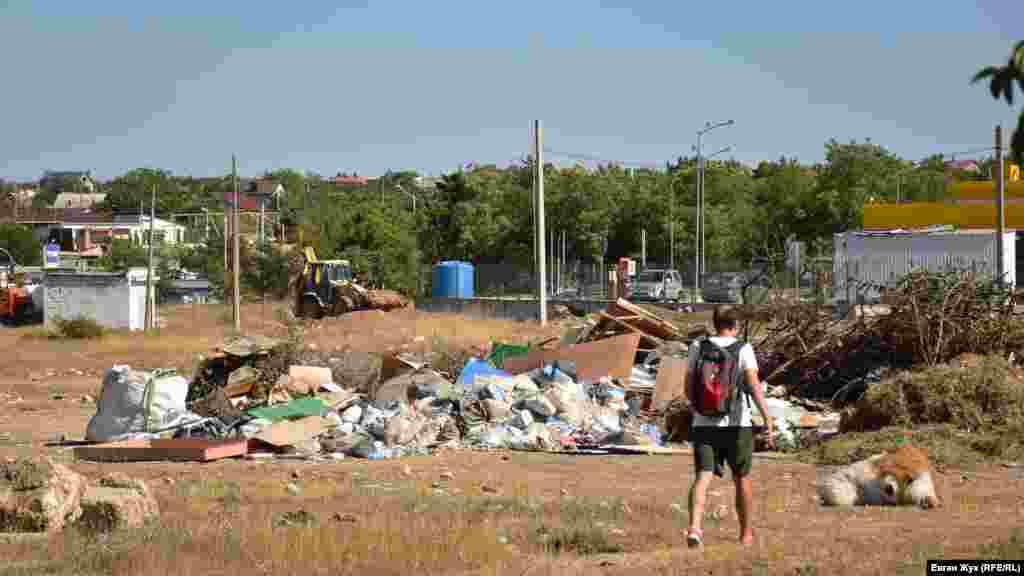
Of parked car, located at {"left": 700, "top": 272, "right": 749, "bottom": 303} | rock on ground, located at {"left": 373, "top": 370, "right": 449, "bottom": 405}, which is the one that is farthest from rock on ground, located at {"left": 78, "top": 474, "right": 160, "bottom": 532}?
parked car, located at {"left": 700, "top": 272, "right": 749, "bottom": 303}

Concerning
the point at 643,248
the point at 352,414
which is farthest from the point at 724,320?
the point at 643,248

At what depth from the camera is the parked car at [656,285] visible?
179 feet

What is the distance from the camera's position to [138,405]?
16.2m

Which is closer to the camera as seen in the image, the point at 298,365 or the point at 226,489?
the point at 226,489

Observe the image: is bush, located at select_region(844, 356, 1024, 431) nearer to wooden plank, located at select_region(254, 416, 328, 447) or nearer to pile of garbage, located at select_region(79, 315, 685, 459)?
pile of garbage, located at select_region(79, 315, 685, 459)

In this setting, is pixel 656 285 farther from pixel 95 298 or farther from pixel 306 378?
pixel 306 378

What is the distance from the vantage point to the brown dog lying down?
35.5ft

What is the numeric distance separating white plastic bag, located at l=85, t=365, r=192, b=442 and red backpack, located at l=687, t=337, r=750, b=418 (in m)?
A: 9.23

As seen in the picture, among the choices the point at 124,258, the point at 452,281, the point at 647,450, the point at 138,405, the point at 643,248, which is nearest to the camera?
the point at 647,450

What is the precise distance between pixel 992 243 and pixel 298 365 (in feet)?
89.2

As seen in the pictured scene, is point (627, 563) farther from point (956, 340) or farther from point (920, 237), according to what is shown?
point (920, 237)

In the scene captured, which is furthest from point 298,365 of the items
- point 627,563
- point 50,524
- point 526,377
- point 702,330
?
point 627,563

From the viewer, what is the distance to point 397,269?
6656cm

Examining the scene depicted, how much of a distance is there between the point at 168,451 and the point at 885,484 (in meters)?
7.88
